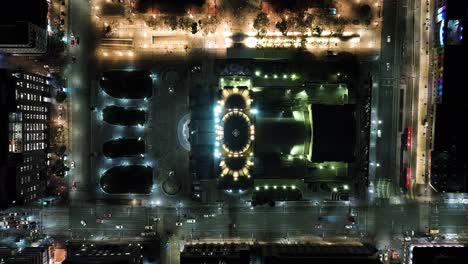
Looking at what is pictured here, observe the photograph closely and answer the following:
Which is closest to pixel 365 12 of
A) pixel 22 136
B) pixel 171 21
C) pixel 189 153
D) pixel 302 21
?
pixel 302 21

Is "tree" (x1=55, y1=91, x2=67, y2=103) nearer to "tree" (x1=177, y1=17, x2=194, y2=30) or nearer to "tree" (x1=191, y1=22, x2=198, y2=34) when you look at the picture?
"tree" (x1=177, y1=17, x2=194, y2=30)

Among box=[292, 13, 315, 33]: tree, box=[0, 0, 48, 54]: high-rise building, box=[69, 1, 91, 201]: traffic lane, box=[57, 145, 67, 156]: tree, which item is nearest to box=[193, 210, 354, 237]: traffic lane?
box=[69, 1, 91, 201]: traffic lane

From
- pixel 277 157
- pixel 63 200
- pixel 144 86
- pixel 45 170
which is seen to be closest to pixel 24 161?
pixel 45 170

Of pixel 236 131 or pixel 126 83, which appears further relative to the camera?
pixel 126 83

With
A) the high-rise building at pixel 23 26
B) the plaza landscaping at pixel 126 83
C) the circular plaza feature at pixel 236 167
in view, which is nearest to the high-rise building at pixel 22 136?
the high-rise building at pixel 23 26

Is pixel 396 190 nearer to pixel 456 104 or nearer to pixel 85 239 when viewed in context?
pixel 456 104

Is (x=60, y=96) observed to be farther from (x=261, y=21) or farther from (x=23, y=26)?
(x=261, y=21)

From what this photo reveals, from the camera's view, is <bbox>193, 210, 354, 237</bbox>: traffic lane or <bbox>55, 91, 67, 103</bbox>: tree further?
<bbox>193, 210, 354, 237</bbox>: traffic lane
